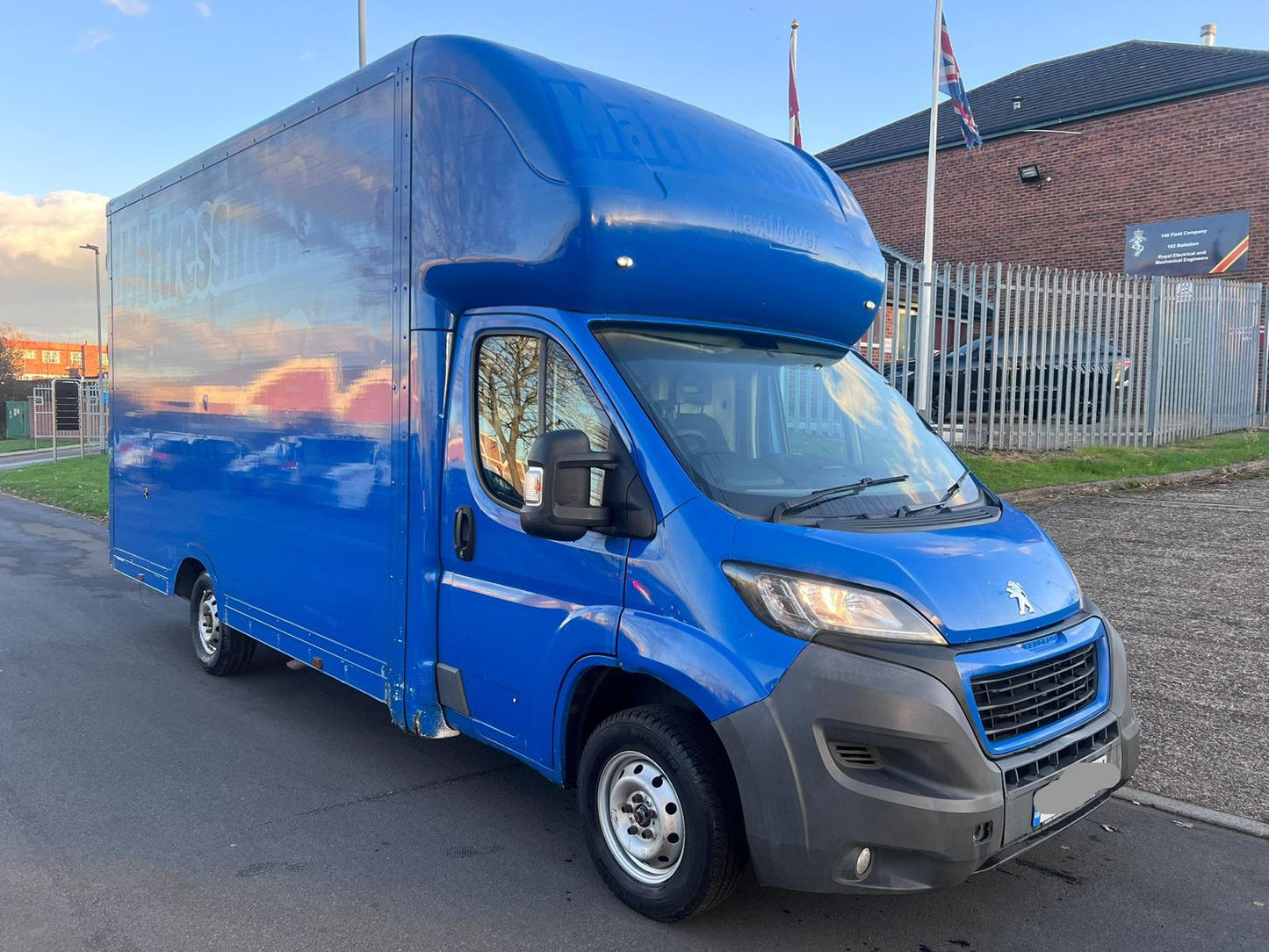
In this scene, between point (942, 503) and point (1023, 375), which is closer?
point (942, 503)

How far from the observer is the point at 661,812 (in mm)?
3381

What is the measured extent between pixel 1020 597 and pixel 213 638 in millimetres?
5211

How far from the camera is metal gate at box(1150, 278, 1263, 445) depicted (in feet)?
52.9

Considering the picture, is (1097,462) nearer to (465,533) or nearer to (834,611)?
(465,533)

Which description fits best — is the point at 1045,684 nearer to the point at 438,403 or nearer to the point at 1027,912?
the point at 1027,912

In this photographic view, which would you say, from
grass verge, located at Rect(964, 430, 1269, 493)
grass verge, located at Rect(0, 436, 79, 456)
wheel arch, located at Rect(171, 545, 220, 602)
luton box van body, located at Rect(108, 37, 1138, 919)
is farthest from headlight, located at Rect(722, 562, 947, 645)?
grass verge, located at Rect(0, 436, 79, 456)

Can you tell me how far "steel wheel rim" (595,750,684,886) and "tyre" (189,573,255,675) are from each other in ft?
Answer: 11.6

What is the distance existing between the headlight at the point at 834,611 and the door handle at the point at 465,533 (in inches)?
55.9

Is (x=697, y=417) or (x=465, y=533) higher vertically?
A: (x=697, y=417)

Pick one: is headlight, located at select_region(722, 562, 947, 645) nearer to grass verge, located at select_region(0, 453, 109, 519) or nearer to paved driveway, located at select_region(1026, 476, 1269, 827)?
paved driveway, located at select_region(1026, 476, 1269, 827)

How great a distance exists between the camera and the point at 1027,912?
3516mm

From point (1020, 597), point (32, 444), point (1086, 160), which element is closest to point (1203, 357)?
point (1086, 160)

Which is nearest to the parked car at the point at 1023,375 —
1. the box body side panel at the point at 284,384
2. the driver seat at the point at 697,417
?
the box body side panel at the point at 284,384

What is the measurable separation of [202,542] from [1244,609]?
7494mm
